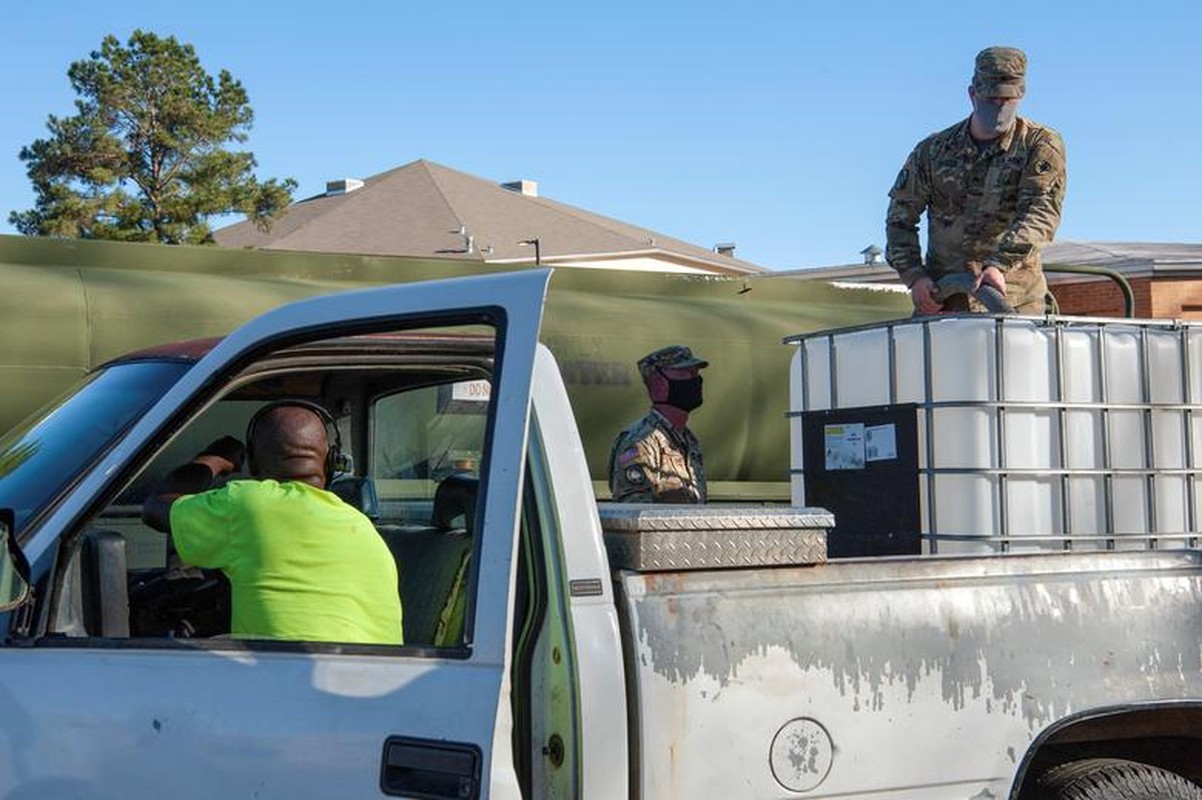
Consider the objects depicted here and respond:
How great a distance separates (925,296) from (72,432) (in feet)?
10.6

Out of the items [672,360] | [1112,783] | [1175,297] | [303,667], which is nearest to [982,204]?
[672,360]

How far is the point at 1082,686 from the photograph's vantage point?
11.1ft

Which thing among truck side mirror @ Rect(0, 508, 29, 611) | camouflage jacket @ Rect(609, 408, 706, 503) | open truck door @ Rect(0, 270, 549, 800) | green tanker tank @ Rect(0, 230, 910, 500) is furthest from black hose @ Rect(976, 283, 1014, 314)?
green tanker tank @ Rect(0, 230, 910, 500)

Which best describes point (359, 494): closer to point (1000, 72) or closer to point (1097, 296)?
point (1000, 72)

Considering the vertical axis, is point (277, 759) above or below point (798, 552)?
below

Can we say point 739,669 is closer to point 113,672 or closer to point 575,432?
point 575,432

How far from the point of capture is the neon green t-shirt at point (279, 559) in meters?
3.11

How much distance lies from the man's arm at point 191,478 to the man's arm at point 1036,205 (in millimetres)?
2776

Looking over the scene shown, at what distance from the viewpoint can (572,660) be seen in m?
2.85

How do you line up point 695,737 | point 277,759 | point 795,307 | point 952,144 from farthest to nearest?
point 795,307 < point 952,144 < point 695,737 < point 277,759

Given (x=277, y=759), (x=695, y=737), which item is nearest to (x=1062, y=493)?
(x=695, y=737)

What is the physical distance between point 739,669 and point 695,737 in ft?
0.56

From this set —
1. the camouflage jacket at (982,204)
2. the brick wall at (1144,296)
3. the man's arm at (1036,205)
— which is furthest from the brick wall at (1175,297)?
the man's arm at (1036,205)

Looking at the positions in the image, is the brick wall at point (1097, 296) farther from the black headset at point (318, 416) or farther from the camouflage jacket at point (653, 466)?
the black headset at point (318, 416)
